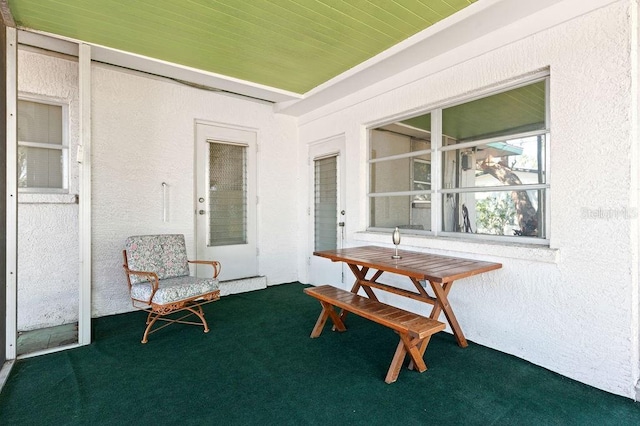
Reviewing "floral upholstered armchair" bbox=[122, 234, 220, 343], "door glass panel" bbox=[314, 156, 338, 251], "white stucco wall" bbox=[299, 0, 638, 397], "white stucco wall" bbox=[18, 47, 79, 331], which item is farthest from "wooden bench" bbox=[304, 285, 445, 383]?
"white stucco wall" bbox=[18, 47, 79, 331]

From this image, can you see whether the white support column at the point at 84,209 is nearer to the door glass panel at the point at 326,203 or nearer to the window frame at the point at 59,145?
the window frame at the point at 59,145

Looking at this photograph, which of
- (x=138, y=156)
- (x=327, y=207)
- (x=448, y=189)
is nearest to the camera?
(x=448, y=189)

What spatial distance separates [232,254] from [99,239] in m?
1.64

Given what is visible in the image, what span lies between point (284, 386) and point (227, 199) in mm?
3008

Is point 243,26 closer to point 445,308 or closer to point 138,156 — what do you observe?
point 138,156

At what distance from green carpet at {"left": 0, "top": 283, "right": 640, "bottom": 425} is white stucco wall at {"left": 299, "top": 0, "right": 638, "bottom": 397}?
206 millimetres

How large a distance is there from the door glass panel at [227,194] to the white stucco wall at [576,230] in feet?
10.0

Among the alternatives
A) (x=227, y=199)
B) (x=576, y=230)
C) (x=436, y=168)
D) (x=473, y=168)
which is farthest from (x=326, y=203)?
(x=576, y=230)

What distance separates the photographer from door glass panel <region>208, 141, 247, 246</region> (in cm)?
459

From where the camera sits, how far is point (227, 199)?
4699mm

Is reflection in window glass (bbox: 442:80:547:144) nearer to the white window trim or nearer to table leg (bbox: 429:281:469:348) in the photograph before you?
the white window trim

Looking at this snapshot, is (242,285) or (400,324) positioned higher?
(400,324)

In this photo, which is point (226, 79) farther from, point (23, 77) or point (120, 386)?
point (120, 386)

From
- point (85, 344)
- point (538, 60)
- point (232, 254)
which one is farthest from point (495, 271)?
point (85, 344)
